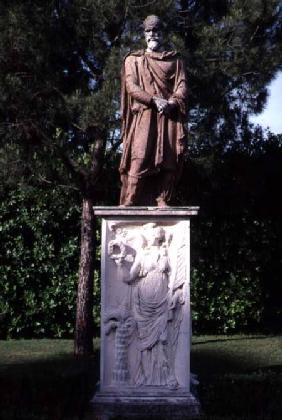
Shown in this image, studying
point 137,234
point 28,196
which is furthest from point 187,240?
point 28,196

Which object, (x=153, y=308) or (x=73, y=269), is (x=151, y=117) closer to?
(x=153, y=308)

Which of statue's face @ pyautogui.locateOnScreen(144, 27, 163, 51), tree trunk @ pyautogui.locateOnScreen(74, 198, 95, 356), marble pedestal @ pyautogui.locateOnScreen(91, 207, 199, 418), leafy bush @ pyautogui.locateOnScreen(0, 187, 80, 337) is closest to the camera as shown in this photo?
marble pedestal @ pyautogui.locateOnScreen(91, 207, 199, 418)

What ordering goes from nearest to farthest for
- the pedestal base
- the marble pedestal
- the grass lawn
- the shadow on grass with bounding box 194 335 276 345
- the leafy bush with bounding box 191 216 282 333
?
the grass lawn
the pedestal base
the marble pedestal
the shadow on grass with bounding box 194 335 276 345
the leafy bush with bounding box 191 216 282 333

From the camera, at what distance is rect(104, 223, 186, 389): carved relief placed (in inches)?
232

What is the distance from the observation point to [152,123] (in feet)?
20.1

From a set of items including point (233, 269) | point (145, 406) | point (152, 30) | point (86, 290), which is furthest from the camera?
point (233, 269)

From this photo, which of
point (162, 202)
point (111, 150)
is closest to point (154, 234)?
point (162, 202)

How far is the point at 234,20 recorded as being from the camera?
339 inches

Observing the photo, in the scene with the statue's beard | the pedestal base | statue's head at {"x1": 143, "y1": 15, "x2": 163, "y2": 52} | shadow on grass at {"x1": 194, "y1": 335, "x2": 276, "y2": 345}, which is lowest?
the pedestal base

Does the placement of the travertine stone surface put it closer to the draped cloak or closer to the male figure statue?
the male figure statue

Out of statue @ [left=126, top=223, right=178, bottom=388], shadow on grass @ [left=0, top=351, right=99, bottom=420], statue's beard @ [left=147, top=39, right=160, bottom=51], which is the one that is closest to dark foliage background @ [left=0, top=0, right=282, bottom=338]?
statue's beard @ [left=147, top=39, right=160, bottom=51]

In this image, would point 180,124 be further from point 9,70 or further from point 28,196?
point 28,196

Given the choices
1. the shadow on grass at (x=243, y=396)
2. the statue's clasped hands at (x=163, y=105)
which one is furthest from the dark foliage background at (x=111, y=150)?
the shadow on grass at (x=243, y=396)

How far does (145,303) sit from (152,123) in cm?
160
